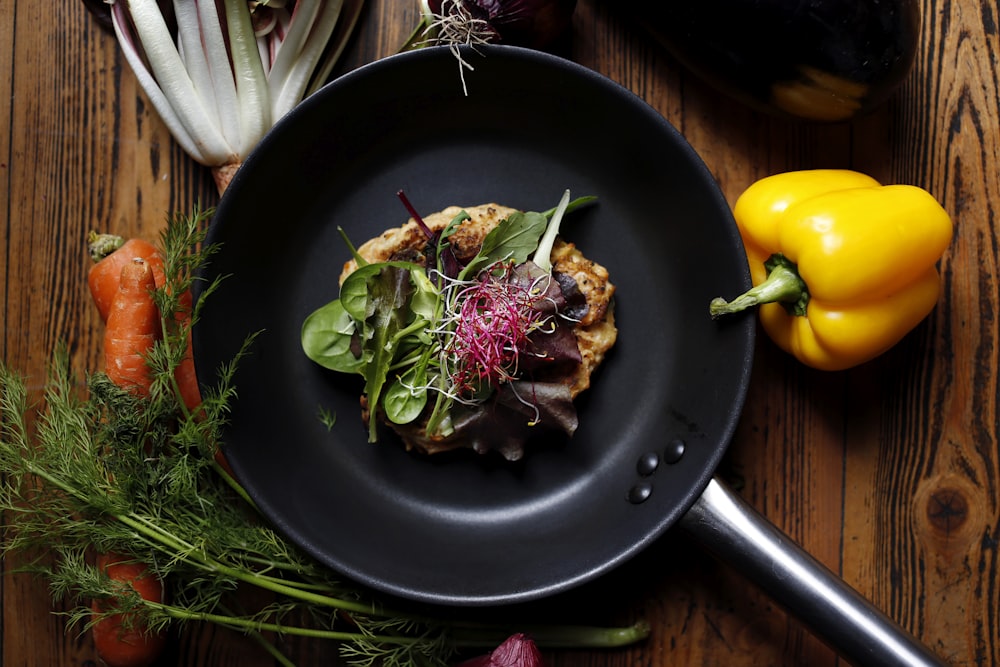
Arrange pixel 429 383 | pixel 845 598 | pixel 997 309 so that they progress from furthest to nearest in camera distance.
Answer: pixel 997 309
pixel 429 383
pixel 845 598

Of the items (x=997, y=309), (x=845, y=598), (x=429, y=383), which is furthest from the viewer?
(x=997, y=309)

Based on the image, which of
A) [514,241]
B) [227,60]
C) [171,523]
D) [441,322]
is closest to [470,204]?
[514,241]

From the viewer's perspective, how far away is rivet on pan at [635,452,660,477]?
5.61 ft

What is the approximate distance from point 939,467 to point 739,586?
0.55 m

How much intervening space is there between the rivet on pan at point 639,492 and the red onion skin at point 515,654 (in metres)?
0.38

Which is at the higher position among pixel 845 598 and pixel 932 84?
pixel 932 84

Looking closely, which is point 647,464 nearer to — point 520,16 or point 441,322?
point 441,322

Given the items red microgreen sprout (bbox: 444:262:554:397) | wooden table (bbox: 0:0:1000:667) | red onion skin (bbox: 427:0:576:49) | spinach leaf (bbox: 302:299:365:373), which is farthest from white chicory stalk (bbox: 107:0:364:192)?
red microgreen sprout (bbox: 444:262:554:397)

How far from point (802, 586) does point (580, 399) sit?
2.00 feet

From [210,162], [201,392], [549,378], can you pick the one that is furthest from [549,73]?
[201,392]

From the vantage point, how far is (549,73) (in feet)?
5.40

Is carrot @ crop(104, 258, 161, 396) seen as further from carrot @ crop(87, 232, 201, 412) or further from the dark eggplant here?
the dark eggplant

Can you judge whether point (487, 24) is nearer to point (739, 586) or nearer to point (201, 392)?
point (201, 392)

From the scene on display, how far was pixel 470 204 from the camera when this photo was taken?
1.83 m
